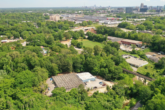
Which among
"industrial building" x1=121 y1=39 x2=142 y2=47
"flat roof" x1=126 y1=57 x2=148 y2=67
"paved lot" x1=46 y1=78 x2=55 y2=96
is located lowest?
"paved lot" x1=46 y1=78 x2=55 y2=96

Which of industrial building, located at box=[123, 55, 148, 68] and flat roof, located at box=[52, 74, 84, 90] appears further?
industrial building, located at box=[123, 55, 148, 68]

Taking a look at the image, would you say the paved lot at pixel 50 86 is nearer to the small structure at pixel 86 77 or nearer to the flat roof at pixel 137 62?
the small structure at pixel 86 77

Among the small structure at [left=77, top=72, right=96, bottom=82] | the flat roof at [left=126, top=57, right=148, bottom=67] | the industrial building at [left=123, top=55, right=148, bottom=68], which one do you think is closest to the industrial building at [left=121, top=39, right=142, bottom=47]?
the industrial building at [left=123, top=55, right=148, bottom=68]

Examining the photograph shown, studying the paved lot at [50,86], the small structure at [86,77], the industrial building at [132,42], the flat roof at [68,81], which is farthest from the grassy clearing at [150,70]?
the paved lot at [50,86]

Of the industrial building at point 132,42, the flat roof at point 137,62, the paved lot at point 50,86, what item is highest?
the industrial building at point 132,42

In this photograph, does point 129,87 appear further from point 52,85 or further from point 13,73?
point 13,73

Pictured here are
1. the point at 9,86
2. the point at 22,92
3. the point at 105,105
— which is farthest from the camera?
the point at 9,86

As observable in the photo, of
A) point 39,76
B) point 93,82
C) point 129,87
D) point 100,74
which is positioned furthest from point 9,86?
point 129,87

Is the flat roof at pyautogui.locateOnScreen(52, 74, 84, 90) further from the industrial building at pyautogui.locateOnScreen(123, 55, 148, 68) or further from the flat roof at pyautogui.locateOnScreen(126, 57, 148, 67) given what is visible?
the flat roof at pyautogui.locateOnScreen(126, 57, 148, 67)
